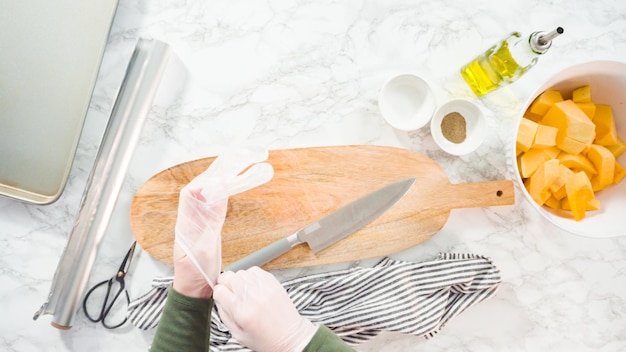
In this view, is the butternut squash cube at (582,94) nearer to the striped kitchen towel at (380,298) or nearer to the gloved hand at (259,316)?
the striped kitchen towel at (380,298)

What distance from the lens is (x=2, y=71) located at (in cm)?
89

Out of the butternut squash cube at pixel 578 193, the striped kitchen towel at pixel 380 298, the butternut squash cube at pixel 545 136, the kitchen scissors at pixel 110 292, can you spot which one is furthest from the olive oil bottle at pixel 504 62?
the kitchen scissors at pixel 110 292

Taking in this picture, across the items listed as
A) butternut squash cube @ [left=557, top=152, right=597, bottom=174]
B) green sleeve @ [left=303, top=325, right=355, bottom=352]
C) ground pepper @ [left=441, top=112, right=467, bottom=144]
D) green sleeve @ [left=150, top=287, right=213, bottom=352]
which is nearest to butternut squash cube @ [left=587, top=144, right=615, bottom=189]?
butternut squash cube @ [left=557, top=152, right=597, bottom=174]

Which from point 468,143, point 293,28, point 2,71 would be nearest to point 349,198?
point 468,143

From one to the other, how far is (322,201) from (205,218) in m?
0.22

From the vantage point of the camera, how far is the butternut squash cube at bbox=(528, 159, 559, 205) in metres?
0.84

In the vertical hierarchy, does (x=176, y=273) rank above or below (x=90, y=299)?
above

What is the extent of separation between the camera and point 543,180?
845 millimetres

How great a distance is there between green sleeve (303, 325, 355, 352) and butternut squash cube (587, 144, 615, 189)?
545 mm

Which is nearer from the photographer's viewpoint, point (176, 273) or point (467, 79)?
point (176, 273)

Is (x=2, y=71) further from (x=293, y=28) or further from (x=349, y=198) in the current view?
(x=349, y=198)

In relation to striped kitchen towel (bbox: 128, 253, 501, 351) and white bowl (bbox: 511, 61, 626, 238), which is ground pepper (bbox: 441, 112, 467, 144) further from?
striped kitchen towel (bbox: 128, 253, 501, 351)

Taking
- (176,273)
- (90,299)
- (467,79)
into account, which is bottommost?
(90,299)

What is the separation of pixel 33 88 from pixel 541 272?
3.37ft
